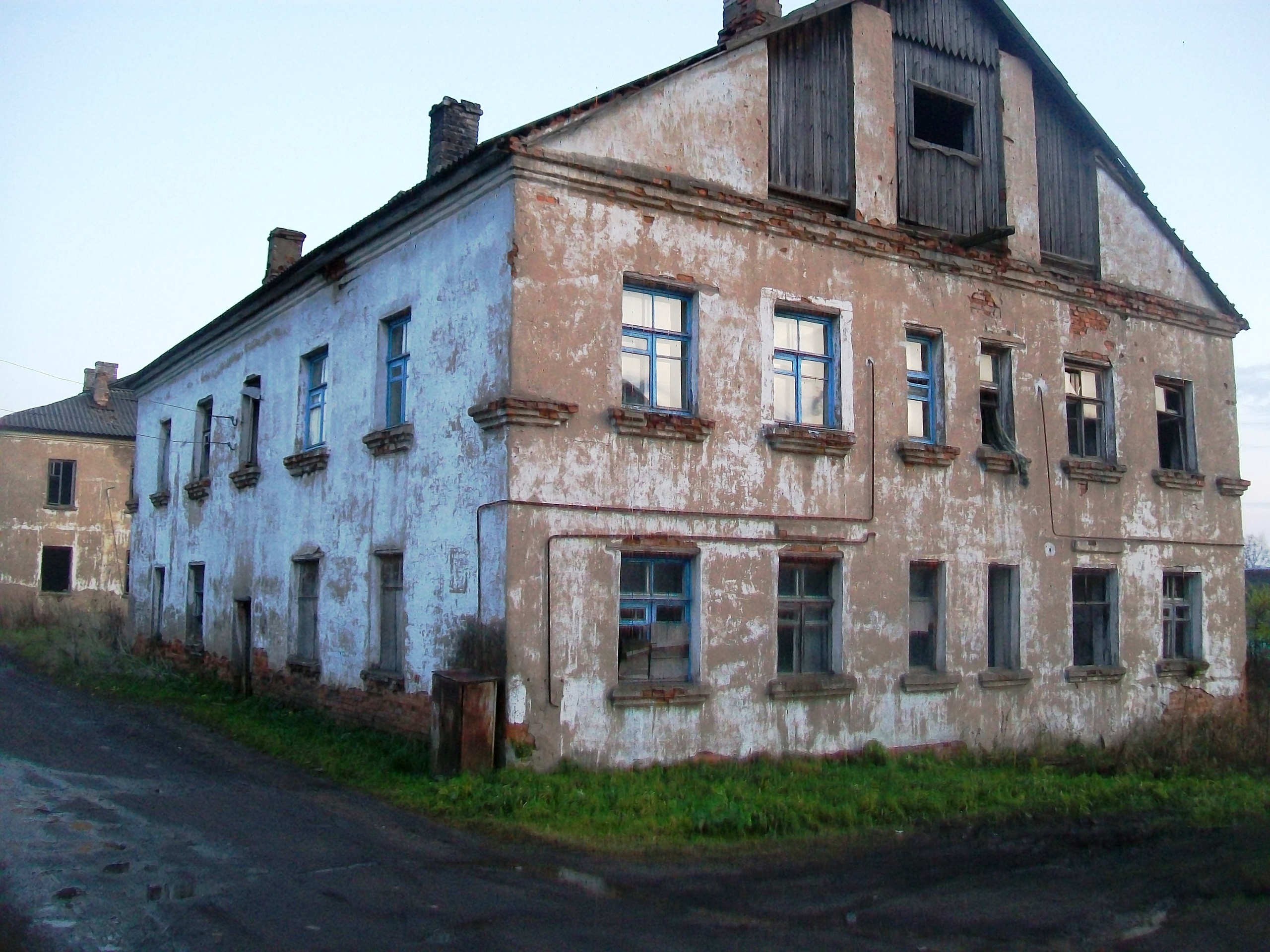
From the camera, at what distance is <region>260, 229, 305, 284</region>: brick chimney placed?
19.9 metres

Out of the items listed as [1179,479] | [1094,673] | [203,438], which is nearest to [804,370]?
[1094,673]

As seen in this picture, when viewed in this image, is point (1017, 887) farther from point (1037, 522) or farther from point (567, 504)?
point (1037, 522)

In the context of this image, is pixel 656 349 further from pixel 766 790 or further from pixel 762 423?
pixel 766 790

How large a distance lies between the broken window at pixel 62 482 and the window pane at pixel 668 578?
99.4 feet

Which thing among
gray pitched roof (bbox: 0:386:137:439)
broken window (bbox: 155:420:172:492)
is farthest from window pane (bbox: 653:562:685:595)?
gray pitched roof (bbox: 0:386:137:439)

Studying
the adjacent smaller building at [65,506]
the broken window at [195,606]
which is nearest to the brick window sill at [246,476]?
the broken window at [195,606]

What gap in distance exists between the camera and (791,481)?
1184 cm

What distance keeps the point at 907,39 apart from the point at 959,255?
117 inches

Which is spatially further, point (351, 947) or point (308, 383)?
point (308, 383)

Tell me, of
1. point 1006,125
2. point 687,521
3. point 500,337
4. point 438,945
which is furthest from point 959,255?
point 438,945

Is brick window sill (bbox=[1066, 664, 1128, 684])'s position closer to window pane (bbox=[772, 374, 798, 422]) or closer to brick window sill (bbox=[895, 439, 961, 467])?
brick window sill (bbox=[895, 439, 961, 467])

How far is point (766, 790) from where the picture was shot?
9.78m

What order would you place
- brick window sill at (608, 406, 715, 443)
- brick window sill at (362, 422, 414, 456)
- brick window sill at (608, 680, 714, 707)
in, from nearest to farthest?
brick window sill at (608, 680, 714, 707) → brick window sill at (608, 406, 715, 443) → brick window sill at (362, 422, 414, 456)

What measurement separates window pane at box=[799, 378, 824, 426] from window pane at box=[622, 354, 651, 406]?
2049mm
